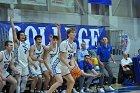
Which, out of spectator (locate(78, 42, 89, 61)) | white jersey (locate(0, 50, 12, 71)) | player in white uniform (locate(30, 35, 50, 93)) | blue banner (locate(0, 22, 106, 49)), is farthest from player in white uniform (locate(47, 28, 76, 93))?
spectator (locate(78, 42, 89, 61))

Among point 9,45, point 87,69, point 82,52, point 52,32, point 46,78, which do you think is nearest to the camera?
point 9,45

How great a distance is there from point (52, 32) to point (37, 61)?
6.97ft

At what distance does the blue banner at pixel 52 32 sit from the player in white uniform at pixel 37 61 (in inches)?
40.5

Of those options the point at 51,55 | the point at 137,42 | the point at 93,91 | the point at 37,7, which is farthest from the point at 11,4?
the point at 137,42

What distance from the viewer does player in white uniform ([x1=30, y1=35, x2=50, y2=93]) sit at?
10.5 m

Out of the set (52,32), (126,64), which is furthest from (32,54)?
(126,64)

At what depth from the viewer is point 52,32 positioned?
12.5m

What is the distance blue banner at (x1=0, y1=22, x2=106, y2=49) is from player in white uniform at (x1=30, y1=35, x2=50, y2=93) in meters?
1.03

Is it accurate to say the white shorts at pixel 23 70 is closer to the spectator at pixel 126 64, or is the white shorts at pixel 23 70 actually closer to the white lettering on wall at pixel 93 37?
the white lettering on wall at pixel 93 37

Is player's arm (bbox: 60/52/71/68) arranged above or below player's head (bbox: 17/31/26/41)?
below

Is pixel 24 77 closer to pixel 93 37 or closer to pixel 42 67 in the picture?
pixel 42 67

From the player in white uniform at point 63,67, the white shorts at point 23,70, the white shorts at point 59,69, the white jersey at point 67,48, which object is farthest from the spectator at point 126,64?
the white shorts at point 59,69

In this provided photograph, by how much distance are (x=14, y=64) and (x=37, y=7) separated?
551 cm

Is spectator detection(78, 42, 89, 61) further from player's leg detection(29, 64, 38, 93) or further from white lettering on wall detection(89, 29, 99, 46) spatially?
player's leg detection(29, 64, 38, 93)
